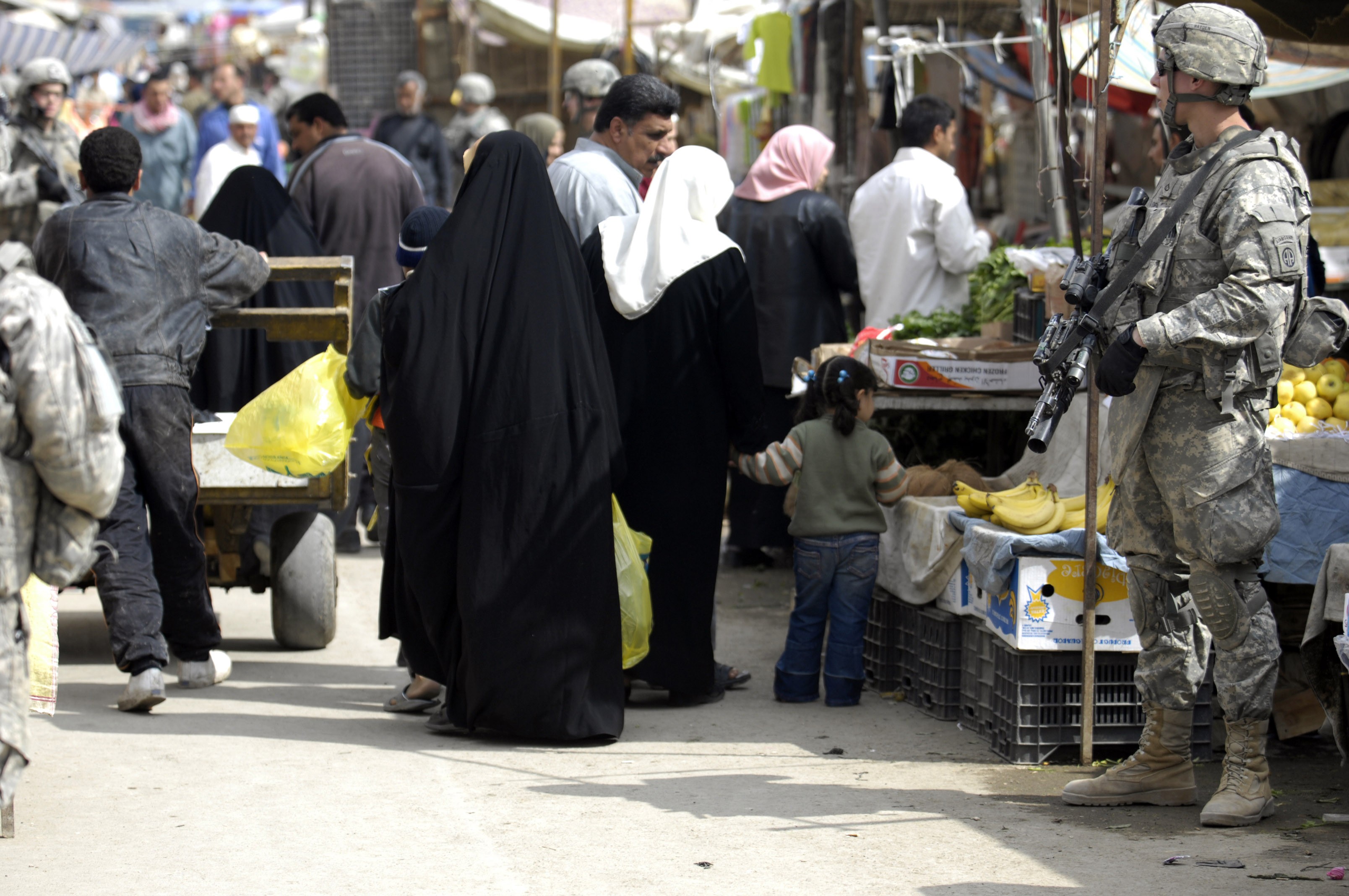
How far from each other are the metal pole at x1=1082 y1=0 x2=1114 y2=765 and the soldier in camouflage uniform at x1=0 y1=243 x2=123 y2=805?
8.96 ft

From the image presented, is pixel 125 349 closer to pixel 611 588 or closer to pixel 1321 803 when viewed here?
pixel 611 588

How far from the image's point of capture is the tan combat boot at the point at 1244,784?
13.8 ft

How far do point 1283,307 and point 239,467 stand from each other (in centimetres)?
381

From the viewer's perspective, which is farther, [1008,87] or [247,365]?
[1008,87]

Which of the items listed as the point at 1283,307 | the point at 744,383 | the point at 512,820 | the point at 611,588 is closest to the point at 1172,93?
the point at 1283,307

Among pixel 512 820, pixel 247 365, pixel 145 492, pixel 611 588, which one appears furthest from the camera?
pixel 247 365

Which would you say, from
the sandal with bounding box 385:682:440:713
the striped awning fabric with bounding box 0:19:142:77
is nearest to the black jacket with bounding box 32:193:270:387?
the sandal with bounding box 385:682:440:713

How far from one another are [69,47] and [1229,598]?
20909mm

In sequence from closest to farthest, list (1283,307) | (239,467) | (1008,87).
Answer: (1283,307)
(239,467)
(1008,87)

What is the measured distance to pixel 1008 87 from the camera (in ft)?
37.8

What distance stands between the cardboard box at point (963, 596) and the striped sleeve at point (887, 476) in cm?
43

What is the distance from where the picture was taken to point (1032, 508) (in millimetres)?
5227

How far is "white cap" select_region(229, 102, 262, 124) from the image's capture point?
33.6ft

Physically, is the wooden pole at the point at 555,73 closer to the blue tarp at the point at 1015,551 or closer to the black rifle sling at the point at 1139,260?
the blue tarp at the point at 1015,551
